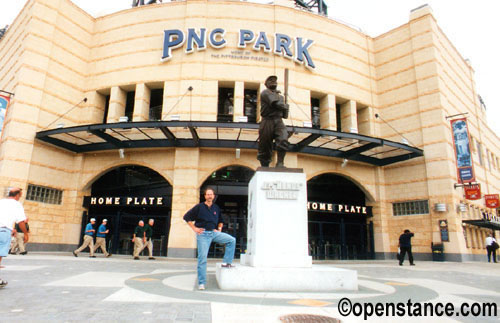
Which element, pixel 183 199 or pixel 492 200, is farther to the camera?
pixel 492 200

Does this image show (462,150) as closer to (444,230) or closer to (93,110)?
(444,230)

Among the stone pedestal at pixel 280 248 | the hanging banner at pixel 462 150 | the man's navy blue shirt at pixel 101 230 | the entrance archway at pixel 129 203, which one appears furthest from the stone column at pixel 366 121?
the man's navy blue shirt at pixel 101 230

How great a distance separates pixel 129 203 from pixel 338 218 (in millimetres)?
14192

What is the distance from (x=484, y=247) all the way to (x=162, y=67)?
2579 centimetres

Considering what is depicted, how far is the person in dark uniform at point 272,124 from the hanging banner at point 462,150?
16.3 meters

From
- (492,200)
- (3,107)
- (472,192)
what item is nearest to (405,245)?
(472,192)

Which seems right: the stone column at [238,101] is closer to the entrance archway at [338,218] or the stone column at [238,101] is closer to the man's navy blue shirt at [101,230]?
the entrance archway at [338,218]

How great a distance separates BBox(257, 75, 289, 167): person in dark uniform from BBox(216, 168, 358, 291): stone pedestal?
65 centimetres

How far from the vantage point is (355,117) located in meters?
20.4

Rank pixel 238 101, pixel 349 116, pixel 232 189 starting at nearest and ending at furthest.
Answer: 1. pixel 238 101
2. pixel 232 189
3. pixel 349 116

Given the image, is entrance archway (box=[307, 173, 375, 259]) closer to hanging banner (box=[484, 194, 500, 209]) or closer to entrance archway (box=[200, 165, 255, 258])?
entrance archway (box=[200, 165, 255, 258])

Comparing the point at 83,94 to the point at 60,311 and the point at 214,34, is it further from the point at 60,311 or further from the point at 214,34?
the point at 60,311

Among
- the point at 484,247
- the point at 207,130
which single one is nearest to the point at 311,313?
the point at 207,130

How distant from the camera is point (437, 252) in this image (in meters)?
17.7
